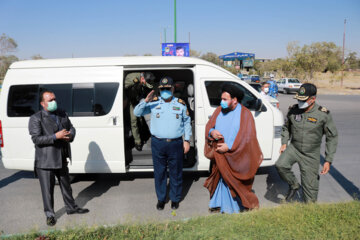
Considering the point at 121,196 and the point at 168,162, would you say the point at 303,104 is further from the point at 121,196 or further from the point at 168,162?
the point at 121,196

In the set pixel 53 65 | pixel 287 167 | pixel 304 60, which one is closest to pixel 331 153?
pixel 287 167

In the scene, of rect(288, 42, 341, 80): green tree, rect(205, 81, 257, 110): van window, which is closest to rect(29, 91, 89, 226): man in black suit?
rect(205, 81, 257, 110): van window

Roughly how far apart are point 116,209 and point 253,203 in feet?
6.87

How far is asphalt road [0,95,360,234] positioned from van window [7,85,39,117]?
1.46 metres

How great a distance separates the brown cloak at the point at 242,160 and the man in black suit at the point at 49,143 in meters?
1.95

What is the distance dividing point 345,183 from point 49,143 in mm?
5164

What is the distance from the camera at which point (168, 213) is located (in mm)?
4270

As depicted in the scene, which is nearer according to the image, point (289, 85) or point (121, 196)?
point (121, 196)

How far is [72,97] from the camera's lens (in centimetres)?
489

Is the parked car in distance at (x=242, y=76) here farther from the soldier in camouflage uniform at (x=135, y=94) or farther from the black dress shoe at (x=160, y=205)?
the black dress shoe at (x=160, y=205)

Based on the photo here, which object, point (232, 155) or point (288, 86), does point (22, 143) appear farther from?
point (288, 86)

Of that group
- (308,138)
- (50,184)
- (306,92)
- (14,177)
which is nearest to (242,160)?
(308,138)

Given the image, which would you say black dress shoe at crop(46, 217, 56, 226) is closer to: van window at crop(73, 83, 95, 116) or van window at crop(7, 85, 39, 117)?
van window at crop(73, 83, 95, 116)

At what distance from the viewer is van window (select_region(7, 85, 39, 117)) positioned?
489cm
